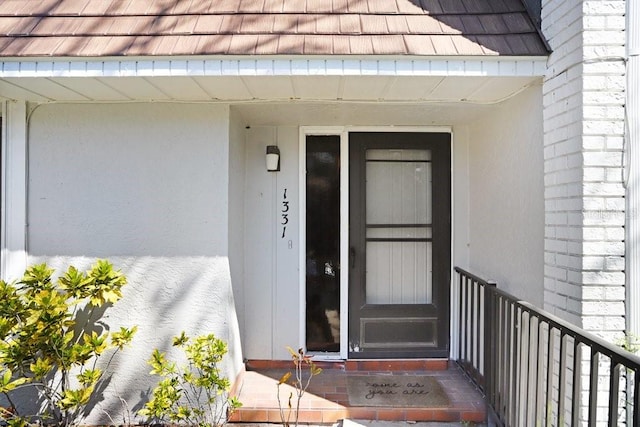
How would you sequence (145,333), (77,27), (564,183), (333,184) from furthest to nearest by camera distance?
1. (333,184)
2. (145,333)
3. (77,27)
4. (564,183)

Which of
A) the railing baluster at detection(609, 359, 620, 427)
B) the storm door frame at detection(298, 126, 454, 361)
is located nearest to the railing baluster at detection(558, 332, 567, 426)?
the railing baluster at detection(609, 359, 620, 427)

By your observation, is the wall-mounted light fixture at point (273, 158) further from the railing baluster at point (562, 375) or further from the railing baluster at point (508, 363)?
the railing baluster at point (562, 375)

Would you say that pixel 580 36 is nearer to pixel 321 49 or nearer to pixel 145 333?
pixel 321 49

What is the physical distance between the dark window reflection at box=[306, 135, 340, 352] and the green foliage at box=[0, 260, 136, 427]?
1.69 meters

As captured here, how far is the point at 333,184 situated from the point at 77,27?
2363 millimetres

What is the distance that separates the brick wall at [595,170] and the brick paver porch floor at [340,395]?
4.20 ft

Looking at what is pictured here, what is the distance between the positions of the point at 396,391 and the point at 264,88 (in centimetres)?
267

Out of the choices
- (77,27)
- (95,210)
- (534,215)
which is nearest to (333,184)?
(534,215)

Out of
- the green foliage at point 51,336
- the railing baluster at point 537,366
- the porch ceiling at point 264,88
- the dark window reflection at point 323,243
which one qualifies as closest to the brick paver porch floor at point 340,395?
the railing baluster at point 537,366

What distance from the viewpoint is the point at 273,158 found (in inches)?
141

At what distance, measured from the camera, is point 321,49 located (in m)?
2.34

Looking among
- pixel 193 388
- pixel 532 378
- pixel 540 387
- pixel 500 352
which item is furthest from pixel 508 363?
pixel 193 388

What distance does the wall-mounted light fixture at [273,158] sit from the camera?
3.60m

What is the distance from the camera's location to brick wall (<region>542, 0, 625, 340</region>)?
2033 millimetres
